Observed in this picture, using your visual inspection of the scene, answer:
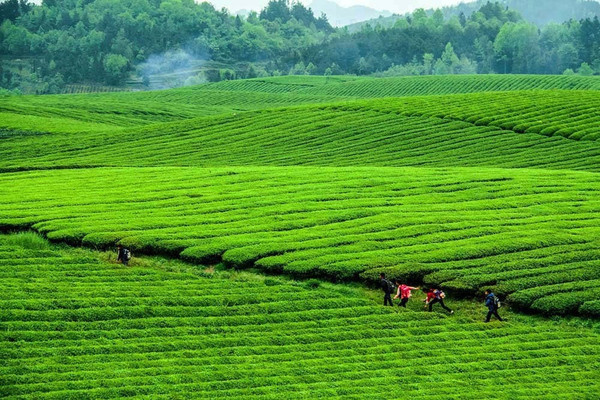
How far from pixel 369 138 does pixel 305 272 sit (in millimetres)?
45364

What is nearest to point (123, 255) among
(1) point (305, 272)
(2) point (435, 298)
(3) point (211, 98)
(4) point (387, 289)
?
(1) point (305, 272)

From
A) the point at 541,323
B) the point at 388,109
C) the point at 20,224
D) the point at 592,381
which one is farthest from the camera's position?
the point at 388,109

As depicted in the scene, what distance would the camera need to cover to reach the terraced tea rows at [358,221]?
43.2m

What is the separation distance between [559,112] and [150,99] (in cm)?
9716

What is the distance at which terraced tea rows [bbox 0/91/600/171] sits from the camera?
258ft

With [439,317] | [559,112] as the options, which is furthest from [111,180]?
[559,112]

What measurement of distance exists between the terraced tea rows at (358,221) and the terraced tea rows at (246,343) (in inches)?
96.2

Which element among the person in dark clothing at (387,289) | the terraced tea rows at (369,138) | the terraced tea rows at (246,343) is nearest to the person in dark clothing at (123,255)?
the terraced tea rows at (246,343)

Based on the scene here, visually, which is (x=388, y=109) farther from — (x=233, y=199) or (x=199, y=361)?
(x=199, y=361)

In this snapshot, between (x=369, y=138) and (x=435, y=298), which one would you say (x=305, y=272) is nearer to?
(x=435, y=298)

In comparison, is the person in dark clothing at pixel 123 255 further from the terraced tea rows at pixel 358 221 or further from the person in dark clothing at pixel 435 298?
the person in dark clothing at pixel 435 298

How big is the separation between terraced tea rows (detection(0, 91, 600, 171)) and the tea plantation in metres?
0.59

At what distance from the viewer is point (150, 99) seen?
17162 cm

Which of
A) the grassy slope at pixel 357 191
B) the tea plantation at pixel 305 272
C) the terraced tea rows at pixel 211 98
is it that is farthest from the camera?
the terraced tea rows at pixel 211 98
